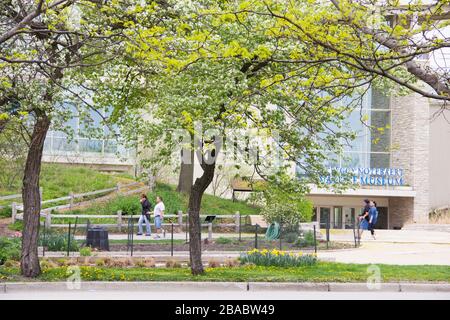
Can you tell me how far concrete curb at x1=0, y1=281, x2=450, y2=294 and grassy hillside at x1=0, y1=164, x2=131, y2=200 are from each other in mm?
22724

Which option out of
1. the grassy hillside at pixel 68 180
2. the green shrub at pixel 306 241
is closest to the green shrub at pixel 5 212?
the grassy hillside at pixel 68 180

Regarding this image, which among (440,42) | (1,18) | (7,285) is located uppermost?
(1,18)

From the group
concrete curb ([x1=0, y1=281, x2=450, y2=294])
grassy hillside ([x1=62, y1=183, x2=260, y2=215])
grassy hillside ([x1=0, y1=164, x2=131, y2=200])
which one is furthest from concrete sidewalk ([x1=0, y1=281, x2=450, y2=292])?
grassy hillside ([x1=0, y1=164, x2=131, y2=200])

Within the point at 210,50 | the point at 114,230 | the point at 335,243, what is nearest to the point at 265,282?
the point at 210,50

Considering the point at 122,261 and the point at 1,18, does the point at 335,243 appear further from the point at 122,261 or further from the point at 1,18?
the point at 1,18

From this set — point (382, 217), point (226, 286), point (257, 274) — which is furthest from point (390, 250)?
point (382, 217)

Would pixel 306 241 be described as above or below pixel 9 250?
above

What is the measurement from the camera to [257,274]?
53.7 ft

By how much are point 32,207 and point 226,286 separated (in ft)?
14.6

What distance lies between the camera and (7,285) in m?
13.8

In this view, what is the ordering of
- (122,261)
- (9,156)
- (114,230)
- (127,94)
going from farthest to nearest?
(114,230) < (9,156) < (122,261) < (127,94)

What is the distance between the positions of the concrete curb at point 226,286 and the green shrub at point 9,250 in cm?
422

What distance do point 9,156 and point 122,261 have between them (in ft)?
42.7

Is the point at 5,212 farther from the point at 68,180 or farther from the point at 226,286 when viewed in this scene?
the point at 226,286
